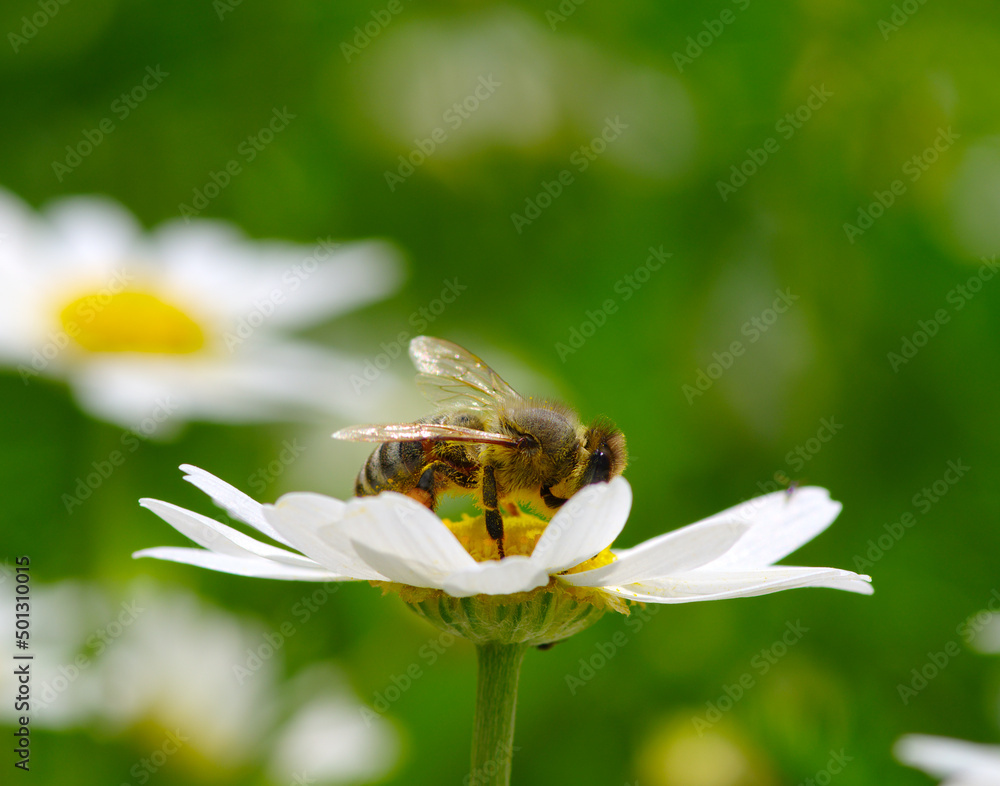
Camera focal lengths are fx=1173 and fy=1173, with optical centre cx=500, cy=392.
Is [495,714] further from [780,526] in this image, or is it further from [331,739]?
[331,739]

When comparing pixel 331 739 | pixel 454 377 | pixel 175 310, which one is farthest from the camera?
pixel 175 310

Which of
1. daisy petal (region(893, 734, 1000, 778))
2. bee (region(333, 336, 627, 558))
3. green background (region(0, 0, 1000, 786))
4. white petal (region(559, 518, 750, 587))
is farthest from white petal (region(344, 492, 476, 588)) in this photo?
green background (region(0, 0, 1000, 786))

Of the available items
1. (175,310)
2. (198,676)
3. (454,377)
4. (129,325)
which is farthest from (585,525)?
(175,310)

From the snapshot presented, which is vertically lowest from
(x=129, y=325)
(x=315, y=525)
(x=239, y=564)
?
(x=129, y=325)

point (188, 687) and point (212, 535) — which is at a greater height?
point (212, 535)

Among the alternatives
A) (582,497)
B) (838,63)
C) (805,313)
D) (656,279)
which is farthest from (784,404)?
(582,497)

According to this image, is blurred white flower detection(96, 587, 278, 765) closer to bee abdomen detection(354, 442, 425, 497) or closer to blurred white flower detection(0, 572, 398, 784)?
blurred white flower detection(0, 572, 398, 784)
